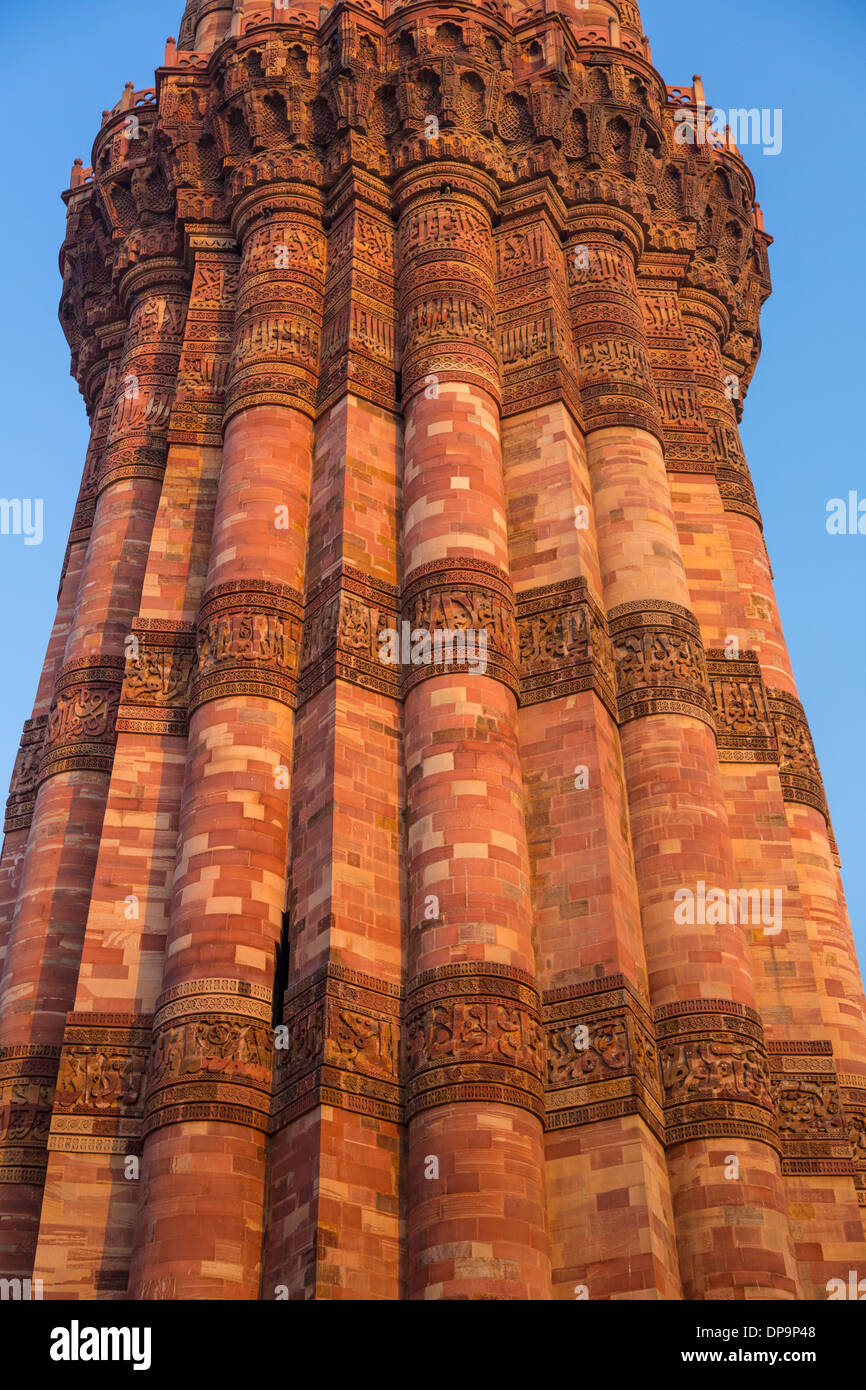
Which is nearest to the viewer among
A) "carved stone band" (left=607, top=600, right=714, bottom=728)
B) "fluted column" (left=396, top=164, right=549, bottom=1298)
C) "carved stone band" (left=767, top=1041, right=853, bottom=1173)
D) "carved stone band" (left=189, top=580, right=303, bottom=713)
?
"fluted column" (left=396, top=164, right=549, bottom=1298)

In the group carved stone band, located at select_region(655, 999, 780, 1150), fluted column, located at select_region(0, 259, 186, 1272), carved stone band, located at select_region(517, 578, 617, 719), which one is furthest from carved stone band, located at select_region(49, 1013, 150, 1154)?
carved stone band, located at select_region(517, 578, 617, 719)

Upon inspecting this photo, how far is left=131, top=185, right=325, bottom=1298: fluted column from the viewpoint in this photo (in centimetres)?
1292

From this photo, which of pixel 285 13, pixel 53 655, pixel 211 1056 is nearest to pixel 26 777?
pixel 53 655

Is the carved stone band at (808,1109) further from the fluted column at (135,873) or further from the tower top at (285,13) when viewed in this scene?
the tower top at (285,13)

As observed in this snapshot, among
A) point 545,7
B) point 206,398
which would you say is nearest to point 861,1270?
point 206,398

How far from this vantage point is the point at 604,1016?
1363cm


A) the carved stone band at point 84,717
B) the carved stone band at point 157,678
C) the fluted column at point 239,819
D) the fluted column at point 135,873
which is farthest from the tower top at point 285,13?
the carved stone band at point 84,717

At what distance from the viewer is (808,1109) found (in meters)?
14.8

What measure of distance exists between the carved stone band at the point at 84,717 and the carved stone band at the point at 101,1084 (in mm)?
3562

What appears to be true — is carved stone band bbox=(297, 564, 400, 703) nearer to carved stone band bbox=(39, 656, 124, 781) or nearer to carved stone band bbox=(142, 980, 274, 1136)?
carved stone band bbox=(39, 656, 124, 781)

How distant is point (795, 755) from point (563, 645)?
389 cm

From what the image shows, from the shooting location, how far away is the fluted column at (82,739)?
1534cm

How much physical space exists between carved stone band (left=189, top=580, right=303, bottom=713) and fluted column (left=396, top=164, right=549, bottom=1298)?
1255 millimetres
